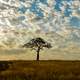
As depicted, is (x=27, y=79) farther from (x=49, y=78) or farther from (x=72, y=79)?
(x=72, y=79)

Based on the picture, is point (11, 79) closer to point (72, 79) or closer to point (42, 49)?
point (72, 79)

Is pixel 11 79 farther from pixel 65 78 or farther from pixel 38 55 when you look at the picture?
pixel 38 55

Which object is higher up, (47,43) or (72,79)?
(47,43)

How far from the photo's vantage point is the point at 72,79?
2034 cm

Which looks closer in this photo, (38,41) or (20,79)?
(20,79)

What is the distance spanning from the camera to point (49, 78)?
20.0 metres

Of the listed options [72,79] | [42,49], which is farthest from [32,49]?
[72,79]

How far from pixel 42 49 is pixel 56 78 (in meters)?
57.4

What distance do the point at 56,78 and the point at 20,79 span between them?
2065mm

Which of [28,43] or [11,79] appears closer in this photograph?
[11,79]

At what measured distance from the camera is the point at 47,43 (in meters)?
78.7

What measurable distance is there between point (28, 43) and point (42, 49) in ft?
13.0

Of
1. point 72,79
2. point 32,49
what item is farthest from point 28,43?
point 72,79

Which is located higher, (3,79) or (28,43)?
(28,43)
